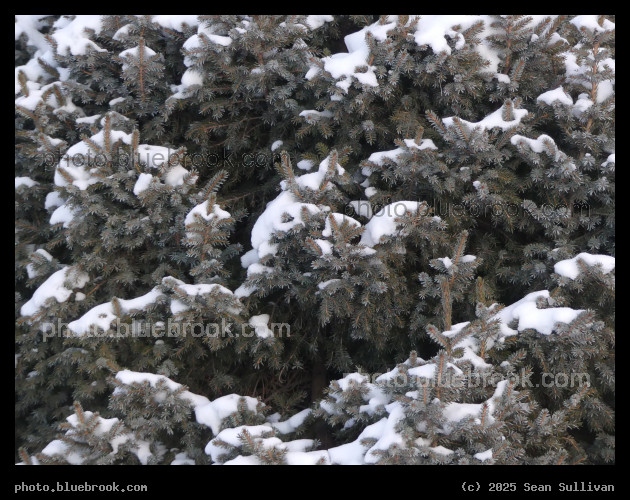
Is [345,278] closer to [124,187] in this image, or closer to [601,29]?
[124,187]

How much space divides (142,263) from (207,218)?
0.71m

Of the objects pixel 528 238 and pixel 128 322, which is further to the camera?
pixel 528 238

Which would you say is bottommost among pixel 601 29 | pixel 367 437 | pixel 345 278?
pixel 367 437

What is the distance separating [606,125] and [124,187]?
9.68 ft

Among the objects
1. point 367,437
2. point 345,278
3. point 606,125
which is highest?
point 606,125

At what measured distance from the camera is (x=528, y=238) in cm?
347
